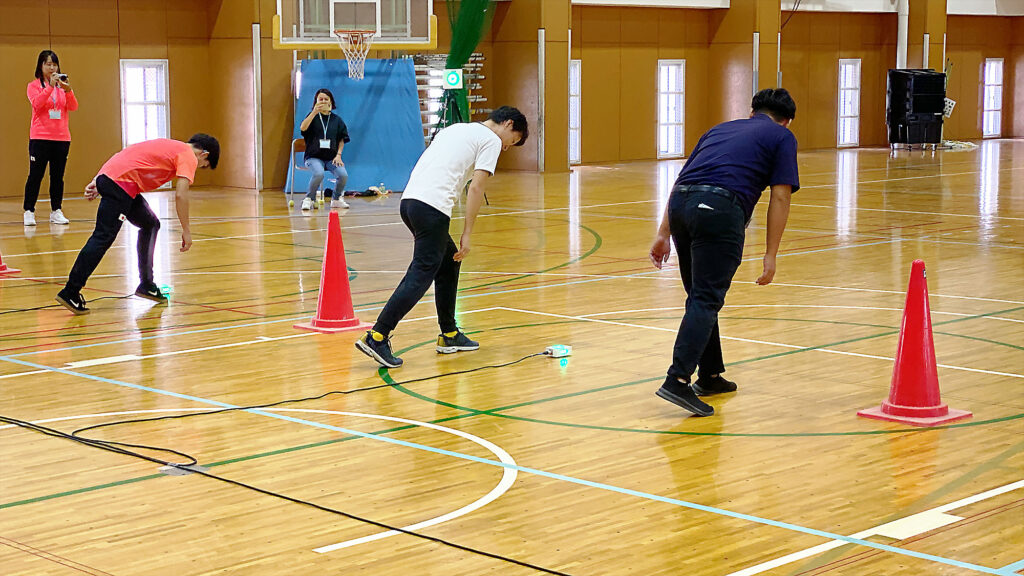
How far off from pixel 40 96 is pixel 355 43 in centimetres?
535

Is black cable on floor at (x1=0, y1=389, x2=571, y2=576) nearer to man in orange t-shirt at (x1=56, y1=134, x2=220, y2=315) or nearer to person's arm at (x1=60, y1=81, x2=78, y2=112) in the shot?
man in orange t-shirt at (x1=56, y1=134, x2=220, y2=315)

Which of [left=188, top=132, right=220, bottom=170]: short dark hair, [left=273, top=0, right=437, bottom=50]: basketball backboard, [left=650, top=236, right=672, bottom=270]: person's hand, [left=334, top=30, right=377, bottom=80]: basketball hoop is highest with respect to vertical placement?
[left=273, top=0, right=437, bottom=50]: basketball backboard

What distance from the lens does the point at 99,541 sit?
4.45m

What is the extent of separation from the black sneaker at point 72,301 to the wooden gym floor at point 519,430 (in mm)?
106

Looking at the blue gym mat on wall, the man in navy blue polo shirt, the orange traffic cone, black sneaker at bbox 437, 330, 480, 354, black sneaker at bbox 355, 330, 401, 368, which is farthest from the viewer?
the blue gym mat on wall

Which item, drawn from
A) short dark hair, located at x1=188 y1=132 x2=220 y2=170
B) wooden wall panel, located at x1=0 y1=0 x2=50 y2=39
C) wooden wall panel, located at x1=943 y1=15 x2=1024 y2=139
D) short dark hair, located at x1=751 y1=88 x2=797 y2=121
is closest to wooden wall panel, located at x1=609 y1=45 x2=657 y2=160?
wooden wall panel, located at x1=943 y1=15 x2=1024 y2=139

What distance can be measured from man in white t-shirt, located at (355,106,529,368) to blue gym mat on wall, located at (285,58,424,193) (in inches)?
481

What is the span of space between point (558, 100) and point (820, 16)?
30.9 feet

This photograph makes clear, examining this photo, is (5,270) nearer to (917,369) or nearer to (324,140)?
(324,140)

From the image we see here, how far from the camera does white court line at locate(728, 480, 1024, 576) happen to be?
164 inches

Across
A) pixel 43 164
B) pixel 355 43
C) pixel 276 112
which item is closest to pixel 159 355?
pixel 43 164

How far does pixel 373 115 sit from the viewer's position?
20.0 meters

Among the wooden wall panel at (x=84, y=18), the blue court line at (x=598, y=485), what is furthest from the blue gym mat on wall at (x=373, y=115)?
the blue court line at (x=598, y=485)

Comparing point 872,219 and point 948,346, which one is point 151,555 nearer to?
point 948,346
